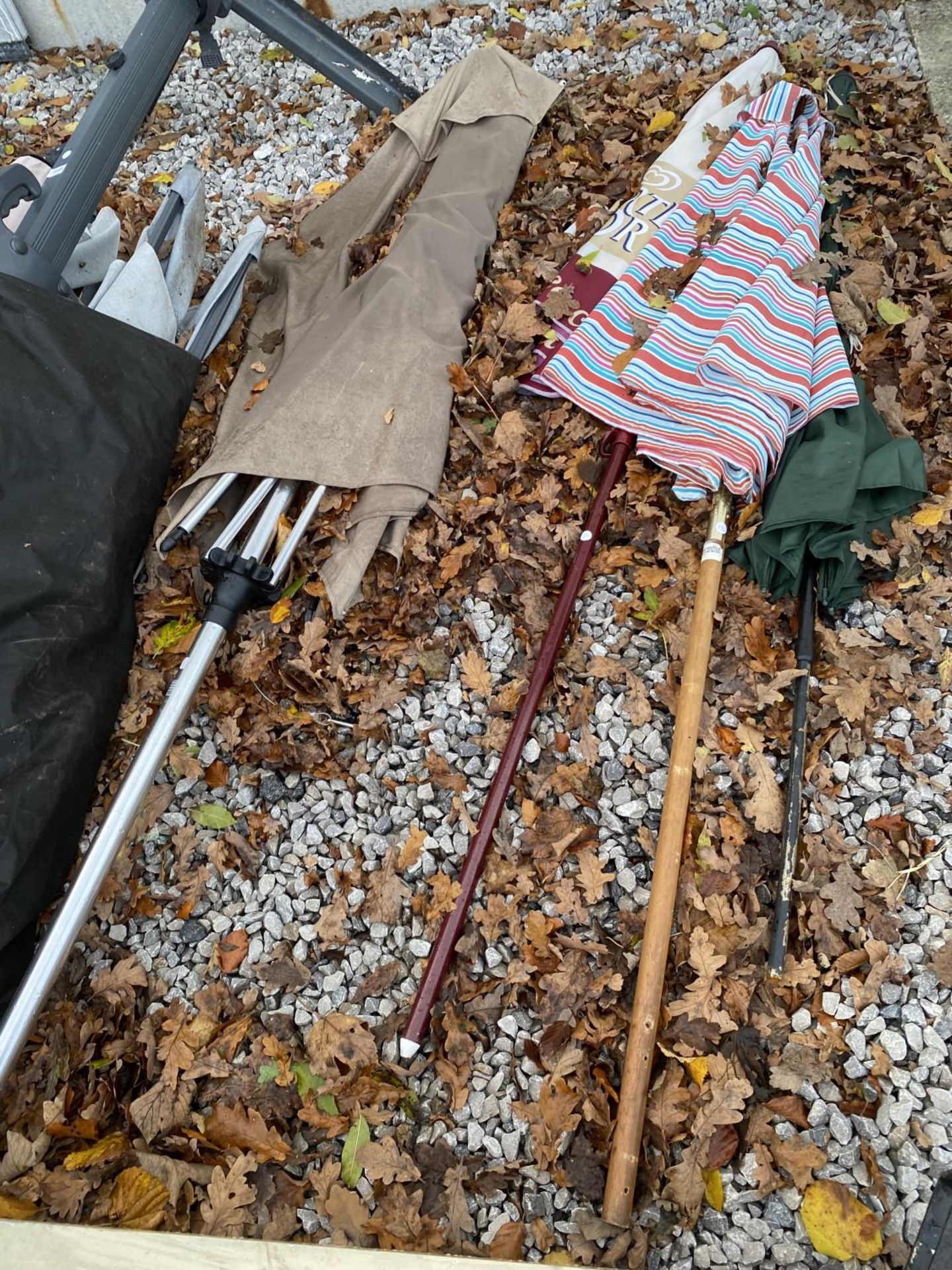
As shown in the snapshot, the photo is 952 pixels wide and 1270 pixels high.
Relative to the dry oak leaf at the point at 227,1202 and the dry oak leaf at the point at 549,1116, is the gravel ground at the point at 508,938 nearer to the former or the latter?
the dry oak leaf at the point at 549,1116

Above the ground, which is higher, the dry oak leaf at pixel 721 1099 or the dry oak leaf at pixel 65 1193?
the dry oak leaf at pixel 721 1099

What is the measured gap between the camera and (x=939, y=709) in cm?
277

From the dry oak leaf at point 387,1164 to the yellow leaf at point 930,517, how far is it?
2.61 meters

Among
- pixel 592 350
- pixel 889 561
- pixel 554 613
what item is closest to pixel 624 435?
pixel 592 350

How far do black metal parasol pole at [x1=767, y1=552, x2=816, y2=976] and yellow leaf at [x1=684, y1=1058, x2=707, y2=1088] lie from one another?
1.03ft

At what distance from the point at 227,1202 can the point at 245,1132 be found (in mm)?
164

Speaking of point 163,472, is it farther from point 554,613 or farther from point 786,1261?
point 786,1261

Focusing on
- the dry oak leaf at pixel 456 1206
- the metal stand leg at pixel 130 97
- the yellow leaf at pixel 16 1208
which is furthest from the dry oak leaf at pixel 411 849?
the metal stand leg at pixel 130 97

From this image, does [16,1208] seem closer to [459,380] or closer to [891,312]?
[459,380]

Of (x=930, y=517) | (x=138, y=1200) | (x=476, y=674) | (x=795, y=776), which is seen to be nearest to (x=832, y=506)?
(x=930, y=517)

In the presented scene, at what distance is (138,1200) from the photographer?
7.33 feet

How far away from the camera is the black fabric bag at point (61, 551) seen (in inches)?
100

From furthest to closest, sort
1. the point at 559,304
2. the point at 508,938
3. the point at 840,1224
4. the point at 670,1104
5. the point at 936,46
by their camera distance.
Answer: the point at 936,46 → the point at 559,304 → the point at 508,938 → the point at 670,1104 → the point at 840,1224

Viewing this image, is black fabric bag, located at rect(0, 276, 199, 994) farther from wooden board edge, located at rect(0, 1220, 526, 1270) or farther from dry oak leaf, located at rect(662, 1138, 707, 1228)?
dry oak leaf, located at rect(662, 1138, 707, 1228)
